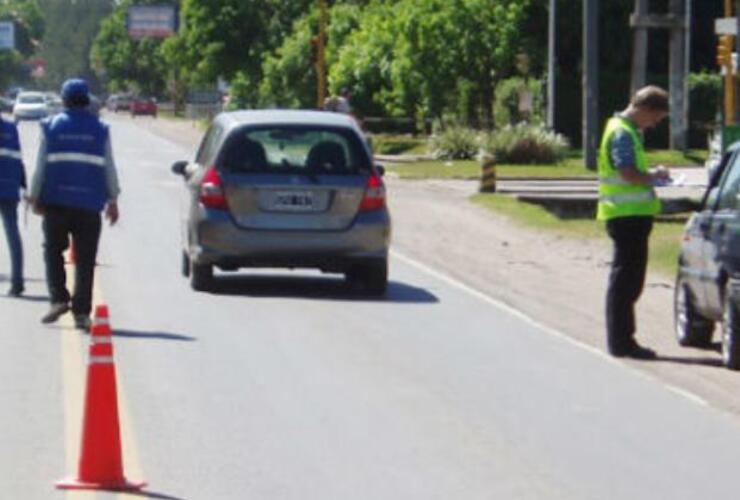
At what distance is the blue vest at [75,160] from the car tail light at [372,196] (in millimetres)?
4002

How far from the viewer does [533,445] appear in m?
11.7

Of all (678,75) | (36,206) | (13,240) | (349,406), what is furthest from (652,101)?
(678,75)

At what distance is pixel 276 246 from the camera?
1994cm

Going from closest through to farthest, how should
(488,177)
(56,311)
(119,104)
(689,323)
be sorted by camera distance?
1. (689,323)
2. (56,311)
3. (488,177)
4. (119,104)

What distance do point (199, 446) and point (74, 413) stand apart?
1356mm

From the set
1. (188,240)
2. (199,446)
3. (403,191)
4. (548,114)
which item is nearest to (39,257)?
(188,240)

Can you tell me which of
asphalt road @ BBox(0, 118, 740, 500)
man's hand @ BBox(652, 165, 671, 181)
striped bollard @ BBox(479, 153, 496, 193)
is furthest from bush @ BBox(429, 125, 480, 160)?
man's hand @ BBox(652, 165, 671, 181)

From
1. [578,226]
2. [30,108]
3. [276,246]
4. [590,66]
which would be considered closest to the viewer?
[276,246]

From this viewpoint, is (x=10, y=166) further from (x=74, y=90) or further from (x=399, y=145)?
(x=399, y=145)

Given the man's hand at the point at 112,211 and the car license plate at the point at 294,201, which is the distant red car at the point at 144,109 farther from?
the man's hand at the point at 112,211

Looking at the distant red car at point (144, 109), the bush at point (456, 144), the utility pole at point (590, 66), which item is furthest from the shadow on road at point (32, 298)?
the distant red car at point (144, 109)

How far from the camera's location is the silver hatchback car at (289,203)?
1995 centimetres

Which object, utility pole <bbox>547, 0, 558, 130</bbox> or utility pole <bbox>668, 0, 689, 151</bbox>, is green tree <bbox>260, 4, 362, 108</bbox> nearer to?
utility pole <bbox>668, 0, 689, 151</bbox>

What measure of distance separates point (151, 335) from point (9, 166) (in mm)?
4203
